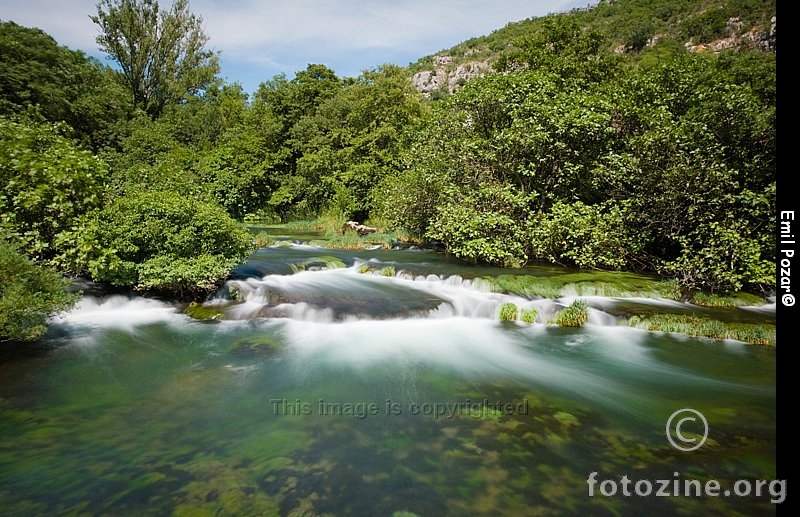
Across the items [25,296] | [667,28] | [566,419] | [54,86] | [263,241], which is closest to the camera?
[566,419]

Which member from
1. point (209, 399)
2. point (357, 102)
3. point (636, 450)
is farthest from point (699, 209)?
point (357, 102)

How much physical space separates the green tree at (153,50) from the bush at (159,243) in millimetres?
42993

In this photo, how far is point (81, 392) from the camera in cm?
663

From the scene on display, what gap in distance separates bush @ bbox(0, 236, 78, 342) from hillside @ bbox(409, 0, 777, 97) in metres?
42.7

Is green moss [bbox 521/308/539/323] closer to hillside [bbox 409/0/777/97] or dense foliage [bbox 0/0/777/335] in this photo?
dense foliage [bbox 0/0/777/335]

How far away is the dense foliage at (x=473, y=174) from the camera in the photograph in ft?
32.5

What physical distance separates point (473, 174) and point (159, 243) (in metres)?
11.8

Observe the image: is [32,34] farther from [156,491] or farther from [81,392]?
[156,491]

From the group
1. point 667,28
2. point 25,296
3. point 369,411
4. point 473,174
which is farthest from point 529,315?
point 667,28

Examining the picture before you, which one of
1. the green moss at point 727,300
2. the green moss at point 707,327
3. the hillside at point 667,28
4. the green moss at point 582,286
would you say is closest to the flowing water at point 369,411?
the green moss at point 707,327

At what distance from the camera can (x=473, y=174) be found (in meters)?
17.6

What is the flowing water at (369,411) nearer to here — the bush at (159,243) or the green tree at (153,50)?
the bush at (159,243)

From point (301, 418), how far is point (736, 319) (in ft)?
33.2

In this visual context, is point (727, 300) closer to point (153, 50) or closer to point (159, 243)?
point (159, 243)
